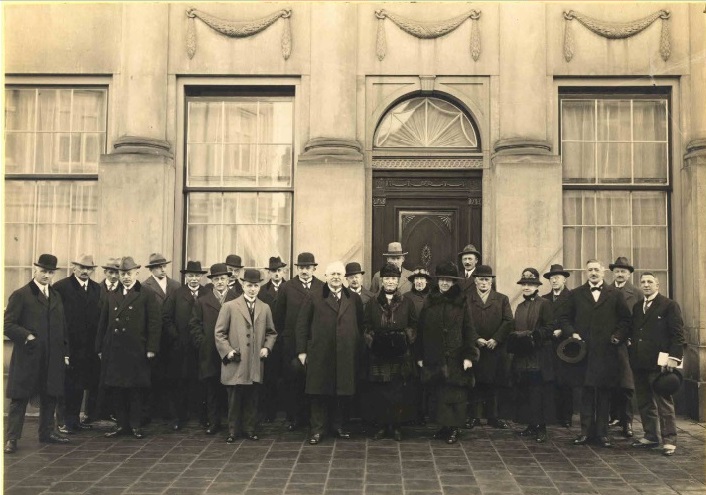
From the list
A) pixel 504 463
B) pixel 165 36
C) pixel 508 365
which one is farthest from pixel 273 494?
pixel 165 36

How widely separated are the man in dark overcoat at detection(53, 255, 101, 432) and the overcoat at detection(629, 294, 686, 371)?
6.49 metres

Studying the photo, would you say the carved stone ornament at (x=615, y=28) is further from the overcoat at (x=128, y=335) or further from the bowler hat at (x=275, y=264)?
the overcoat at (x=128, y=335)

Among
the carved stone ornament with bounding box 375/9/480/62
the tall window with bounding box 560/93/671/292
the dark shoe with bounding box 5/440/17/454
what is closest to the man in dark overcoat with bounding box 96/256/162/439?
the dark shoe with bounding box 5/440/17/454

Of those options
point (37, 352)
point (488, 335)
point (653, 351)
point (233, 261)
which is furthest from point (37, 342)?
point (653, 351)

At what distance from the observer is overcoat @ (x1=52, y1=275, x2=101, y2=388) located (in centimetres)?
930

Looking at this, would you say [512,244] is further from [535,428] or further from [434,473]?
[434,473]

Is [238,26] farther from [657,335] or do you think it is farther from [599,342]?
[657,335]

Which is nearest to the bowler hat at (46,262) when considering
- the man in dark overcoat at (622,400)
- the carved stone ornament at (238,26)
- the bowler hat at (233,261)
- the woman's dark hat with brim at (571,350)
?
the bowler hat at (233,261)

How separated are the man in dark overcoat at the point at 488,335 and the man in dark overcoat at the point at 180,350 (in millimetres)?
3381

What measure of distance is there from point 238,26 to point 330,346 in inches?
206

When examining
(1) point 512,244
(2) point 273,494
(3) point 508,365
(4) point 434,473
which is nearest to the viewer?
(2) point 273,494

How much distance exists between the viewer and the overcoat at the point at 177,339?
9.27 metres

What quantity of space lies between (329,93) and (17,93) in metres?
4.72

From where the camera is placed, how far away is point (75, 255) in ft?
37.0
